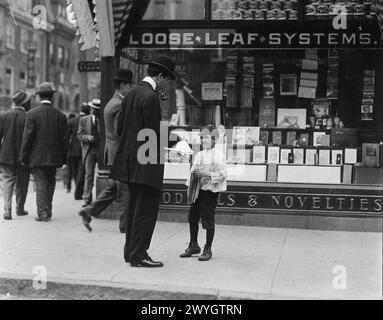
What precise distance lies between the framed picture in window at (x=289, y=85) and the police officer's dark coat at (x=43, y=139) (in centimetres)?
353

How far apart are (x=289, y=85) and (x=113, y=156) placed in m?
3.23

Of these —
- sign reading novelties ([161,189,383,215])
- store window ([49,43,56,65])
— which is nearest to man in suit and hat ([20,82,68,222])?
sign reading novelties ([161,189,383,215])

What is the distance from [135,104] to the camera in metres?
6.02

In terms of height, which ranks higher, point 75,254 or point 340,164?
point 340,164

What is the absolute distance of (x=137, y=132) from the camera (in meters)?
6.01

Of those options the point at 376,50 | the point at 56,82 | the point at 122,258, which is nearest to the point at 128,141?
the point at 122,258

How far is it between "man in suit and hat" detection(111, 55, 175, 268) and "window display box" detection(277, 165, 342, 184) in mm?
3262

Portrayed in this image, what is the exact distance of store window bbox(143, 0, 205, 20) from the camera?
904 cm

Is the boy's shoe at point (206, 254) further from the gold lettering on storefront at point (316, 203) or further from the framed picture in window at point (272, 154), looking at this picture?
the framed picture in window at point (272, 154)

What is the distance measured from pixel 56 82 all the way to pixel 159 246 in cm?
4177

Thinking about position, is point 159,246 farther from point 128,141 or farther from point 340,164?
point 340,164

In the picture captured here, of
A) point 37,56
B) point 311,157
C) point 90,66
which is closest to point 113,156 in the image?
point 311,157

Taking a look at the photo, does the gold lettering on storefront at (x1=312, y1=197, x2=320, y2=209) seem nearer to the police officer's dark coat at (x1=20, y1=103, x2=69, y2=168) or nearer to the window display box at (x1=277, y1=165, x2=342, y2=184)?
the window display box at (x1=277, y1=165, x2=342, y2=184)

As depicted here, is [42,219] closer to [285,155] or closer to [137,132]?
[137,132]
